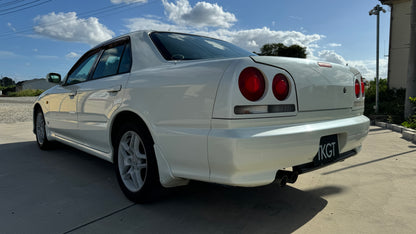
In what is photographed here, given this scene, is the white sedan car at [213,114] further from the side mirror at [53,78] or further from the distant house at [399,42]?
A: the distant house at [399,42]

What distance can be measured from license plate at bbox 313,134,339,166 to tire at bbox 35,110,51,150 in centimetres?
409

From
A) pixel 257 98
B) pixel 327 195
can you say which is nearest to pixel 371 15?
pixel 327 195

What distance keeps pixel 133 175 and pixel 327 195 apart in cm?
172

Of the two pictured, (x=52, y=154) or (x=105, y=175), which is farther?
(x=52, y=154)

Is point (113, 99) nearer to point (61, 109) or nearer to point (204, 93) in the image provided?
point (204, 93)

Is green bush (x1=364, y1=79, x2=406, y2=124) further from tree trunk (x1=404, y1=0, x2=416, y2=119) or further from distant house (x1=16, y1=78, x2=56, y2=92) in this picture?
distant house (x1=16, y1=78, x2=56, y2=92)

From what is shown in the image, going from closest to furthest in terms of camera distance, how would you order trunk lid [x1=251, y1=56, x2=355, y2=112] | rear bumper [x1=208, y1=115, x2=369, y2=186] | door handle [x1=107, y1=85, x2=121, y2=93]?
1. rear bumper [x1=208, y1=115, x2=369, y2=186]
2. trunk lid [x1=251, y1=56, x2=355, y2=112]
3. door handle [x1=107, y1=85, x2=121, y2=93]

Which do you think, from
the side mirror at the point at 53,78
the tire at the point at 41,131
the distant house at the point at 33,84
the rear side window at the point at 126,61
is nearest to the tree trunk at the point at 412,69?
the rear side window at the point at 126,61

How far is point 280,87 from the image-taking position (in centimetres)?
186

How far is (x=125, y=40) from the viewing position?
112 inches

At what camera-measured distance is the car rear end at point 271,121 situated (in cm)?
168

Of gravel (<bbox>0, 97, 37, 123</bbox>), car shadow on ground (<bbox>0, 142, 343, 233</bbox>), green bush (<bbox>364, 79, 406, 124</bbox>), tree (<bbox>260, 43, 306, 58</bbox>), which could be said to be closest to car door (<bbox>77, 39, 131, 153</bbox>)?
car shadow on ground (<bbox>0, 142, 343, 233</bbox>)

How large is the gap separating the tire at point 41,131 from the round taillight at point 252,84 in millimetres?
3899

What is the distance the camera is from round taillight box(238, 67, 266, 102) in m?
1.74
